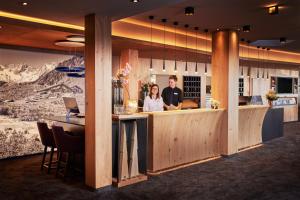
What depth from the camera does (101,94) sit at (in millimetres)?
4707

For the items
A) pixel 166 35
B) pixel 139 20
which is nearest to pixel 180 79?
pixel 166 35

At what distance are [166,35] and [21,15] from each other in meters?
3.88

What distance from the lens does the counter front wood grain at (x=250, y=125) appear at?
7.63 meters

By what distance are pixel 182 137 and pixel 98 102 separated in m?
2.07

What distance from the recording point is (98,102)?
A: 15.3ft

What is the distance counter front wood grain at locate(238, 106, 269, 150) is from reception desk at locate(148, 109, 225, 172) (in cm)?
104

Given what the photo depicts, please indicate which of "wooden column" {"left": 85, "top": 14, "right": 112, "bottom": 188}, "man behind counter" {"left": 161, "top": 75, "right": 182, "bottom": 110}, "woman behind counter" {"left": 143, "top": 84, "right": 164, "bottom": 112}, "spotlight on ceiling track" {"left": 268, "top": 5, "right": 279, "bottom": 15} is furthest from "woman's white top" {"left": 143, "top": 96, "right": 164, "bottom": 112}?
"spotlight on ceiling track" {"left": 268, "top": 5, "right": 279, "bottom": 15}

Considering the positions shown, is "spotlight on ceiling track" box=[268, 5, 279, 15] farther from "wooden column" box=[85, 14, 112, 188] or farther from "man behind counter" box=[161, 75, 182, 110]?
"man behind counter" box=[161, 75, 182, 110]

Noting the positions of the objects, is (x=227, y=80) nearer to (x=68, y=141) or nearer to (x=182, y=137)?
(x=182, y=137)

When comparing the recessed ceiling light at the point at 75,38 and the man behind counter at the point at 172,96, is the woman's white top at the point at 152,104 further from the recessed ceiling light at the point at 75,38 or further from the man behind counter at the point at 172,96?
the recessed ceiling light at the point at 75,38

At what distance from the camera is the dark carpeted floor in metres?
4.46

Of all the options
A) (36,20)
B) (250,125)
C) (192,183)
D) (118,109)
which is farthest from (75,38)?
(250,125)

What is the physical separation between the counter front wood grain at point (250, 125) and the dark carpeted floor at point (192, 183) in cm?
111

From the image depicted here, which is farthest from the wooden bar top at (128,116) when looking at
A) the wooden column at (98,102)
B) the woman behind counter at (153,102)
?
the woman behind counter at (153,102)
